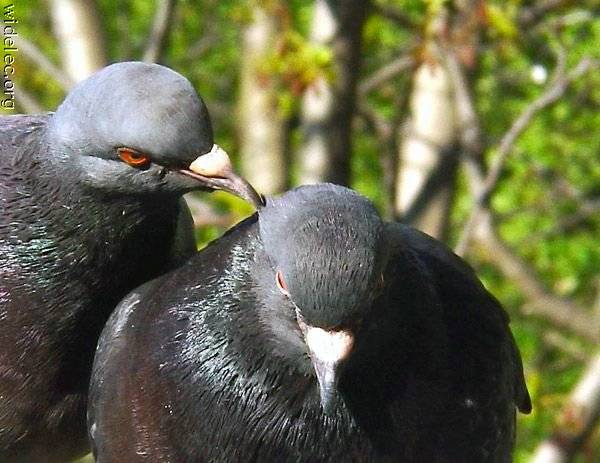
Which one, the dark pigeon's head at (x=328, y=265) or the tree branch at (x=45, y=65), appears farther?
the tree branch at (x=45, y=65)

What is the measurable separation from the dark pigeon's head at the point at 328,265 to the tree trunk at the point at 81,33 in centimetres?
521

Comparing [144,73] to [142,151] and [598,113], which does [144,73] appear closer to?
[142,151]

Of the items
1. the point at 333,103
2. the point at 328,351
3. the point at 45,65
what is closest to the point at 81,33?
the point at 45,65

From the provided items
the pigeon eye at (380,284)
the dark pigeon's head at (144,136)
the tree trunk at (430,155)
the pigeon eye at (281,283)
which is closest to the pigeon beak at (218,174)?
the dark pigeon's head at (144,136)

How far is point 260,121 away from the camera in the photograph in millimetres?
9445

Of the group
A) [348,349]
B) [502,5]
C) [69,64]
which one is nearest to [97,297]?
[348,349]

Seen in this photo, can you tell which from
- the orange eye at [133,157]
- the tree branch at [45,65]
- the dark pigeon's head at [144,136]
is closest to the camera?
the dark pigeon's head at [144,136]

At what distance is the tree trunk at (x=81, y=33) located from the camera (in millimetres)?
7707

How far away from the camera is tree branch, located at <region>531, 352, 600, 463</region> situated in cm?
771

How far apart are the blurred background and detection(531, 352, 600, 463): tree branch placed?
0.04ft

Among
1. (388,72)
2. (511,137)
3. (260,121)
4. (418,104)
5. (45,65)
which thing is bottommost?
(260,121)

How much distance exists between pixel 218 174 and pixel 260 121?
6.24 metres

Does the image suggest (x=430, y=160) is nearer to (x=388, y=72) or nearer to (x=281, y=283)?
(x=388, y=72)

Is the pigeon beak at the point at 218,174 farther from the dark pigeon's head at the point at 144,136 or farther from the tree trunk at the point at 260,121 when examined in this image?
the tree trunk at the point at 260,121
